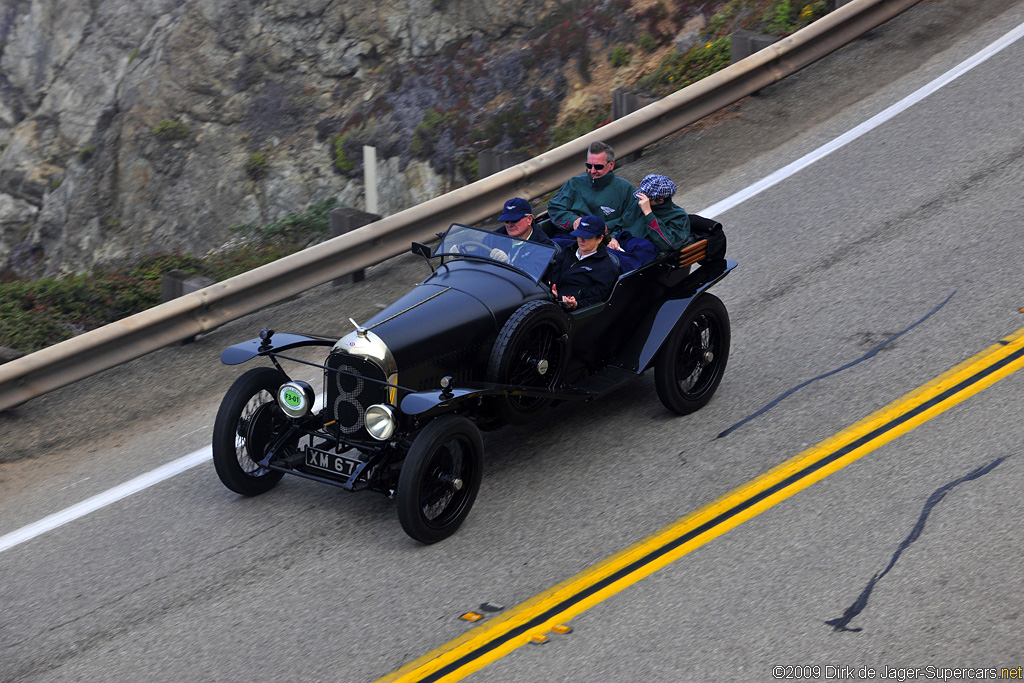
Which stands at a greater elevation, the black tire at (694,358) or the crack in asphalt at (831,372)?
the black tire at (694,358)

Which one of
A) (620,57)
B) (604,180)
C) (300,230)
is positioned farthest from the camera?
(620,57)

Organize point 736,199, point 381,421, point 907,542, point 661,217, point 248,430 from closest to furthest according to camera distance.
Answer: point 907,542 → point 381,421 → point 248,430 → point 661,217 → point 736,199

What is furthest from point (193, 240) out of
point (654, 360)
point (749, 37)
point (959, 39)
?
point (654, 360)

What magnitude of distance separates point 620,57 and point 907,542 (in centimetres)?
1169

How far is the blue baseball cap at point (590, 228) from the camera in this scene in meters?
6.79

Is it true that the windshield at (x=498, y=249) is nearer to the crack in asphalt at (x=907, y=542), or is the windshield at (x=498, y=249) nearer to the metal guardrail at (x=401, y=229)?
the metal guardrail at (x=401, y=229)

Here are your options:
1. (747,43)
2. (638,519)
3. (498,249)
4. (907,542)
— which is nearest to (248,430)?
(498,249)

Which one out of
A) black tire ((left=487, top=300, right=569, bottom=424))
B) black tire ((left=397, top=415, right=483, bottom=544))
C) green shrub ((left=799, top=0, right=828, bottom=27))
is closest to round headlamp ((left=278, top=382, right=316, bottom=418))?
black tire ((left=397, top=415, right=483, bottom=544))

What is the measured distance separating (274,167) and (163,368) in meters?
13.3

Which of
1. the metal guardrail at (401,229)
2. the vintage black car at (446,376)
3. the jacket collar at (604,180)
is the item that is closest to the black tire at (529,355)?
the vintage black car at (446,376)

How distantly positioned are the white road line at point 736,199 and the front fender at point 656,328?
9.13 feet

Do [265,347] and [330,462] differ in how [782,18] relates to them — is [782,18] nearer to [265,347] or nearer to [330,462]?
[265,347]

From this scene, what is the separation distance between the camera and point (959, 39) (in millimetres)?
12344

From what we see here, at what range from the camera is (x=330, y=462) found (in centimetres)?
592
